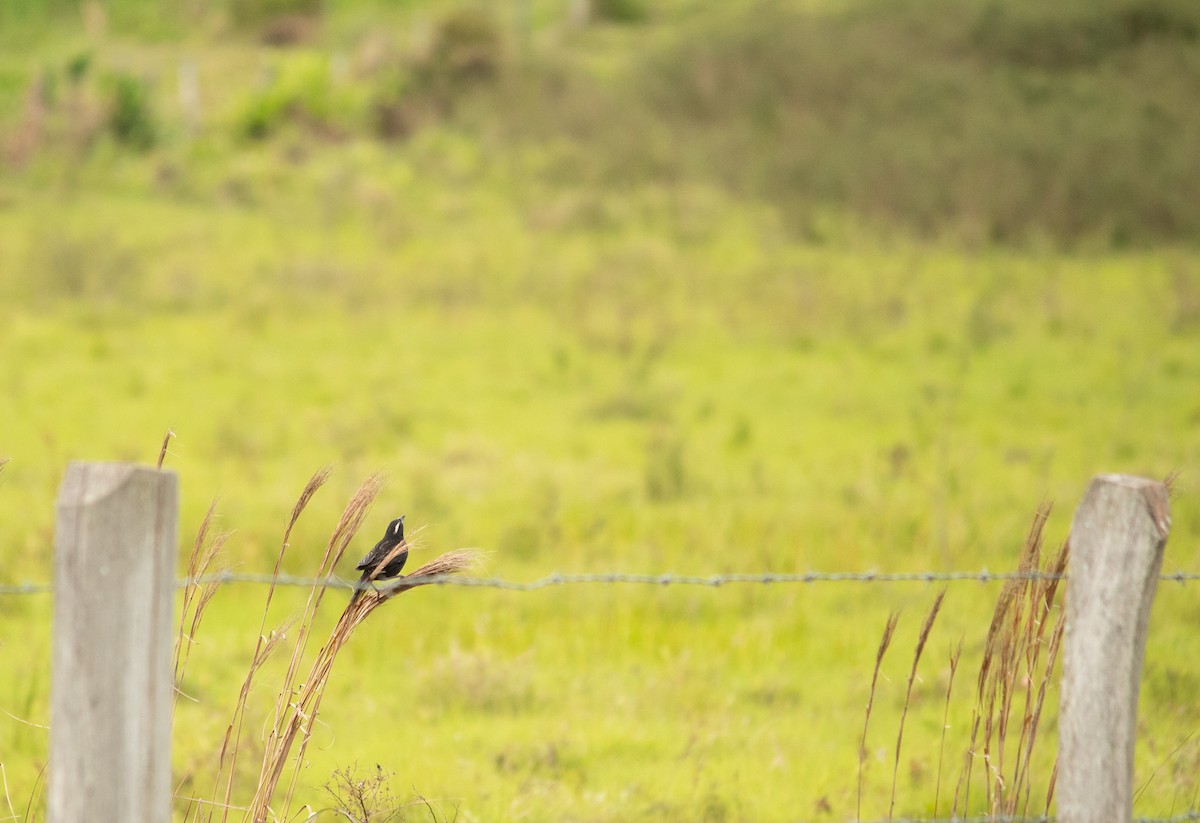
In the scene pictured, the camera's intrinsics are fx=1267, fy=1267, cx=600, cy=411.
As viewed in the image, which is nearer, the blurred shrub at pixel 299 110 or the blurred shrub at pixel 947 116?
the blurred shrub at pixel 947 116

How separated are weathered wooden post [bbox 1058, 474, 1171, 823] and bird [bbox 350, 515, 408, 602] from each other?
4.56ft

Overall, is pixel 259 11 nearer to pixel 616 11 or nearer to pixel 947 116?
pixel 616 11

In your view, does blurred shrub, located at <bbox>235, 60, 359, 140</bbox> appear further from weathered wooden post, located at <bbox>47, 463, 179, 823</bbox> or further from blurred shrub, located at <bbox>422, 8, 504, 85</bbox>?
weathered wooden post, located at <bbox>47, 463, 179, 823</bbox>

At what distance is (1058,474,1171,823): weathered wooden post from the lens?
2.46 meters

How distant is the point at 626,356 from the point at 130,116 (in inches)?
571

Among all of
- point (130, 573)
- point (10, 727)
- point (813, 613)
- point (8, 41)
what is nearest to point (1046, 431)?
point (813, 613)

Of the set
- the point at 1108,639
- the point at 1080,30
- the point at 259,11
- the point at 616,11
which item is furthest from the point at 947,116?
the point at 1108,639

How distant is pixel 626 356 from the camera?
13.0 m

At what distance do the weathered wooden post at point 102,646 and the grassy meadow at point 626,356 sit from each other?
770mm

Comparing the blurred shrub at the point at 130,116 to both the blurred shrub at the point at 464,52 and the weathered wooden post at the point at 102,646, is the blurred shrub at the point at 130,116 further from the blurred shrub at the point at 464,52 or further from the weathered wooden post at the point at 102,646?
the weathered wooden post at the point at 102,646

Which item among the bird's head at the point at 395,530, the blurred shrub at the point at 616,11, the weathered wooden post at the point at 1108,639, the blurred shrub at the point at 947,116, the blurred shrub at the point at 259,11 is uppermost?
the blurred shrub at the point at 259,11

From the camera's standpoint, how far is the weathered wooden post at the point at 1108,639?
2.46 metres

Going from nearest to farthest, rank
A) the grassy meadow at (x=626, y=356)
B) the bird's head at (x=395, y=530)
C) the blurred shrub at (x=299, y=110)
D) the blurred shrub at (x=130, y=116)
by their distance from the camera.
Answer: the bird's head at (x=395, y=530) → the grassy meadow at (x=626, y=356) → the blurred shrub at (x=130, y=116) → the blurred shrub at (x=299, y=110)

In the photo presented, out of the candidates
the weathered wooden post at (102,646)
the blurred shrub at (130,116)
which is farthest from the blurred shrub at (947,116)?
the weathered wooden post at (102,646)
